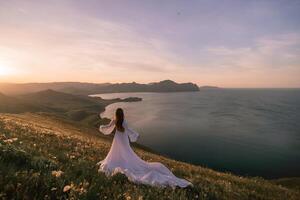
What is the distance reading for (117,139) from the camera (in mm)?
12211

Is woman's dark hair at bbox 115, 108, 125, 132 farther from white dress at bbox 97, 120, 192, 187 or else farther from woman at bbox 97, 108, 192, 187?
white dress at bbox 97, 120, 192, 187

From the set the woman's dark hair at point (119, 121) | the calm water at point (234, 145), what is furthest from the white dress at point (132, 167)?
the calm water at point (234, 145)

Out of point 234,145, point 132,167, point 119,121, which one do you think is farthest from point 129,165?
point 234,145

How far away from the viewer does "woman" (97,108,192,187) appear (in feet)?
30.4

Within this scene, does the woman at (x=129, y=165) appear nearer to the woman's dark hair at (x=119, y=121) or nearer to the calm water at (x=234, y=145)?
the woman's dark hair at (x=119, y=121)

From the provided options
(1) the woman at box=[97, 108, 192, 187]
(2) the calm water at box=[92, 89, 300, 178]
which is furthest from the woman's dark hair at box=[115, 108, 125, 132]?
(2) the calm water at box=[92, 89, 300, 178]

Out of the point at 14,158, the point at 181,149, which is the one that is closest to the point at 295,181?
the point at 181,149

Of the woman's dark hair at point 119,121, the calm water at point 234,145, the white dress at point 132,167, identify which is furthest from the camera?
the calm water at point 234,145

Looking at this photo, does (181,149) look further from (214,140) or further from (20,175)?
(20,175)

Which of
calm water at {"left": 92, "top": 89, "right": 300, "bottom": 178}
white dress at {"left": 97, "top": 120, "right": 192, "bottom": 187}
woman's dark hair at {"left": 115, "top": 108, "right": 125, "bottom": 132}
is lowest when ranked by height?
calm water at {"left": 92, "top": 89, "right": 300, "bottom": 178}

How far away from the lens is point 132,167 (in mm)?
10961

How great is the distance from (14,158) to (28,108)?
6705 inches

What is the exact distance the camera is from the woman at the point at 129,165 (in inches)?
364

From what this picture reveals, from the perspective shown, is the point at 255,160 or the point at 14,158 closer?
the point at 14,158
